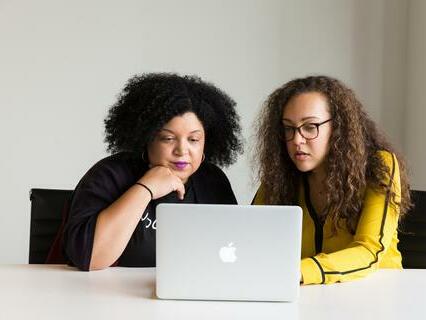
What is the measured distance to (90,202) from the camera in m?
1.68

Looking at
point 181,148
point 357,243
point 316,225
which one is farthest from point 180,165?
point 357,243

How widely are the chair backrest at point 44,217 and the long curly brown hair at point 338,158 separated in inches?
24.5

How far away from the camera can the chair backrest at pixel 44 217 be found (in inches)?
77.2

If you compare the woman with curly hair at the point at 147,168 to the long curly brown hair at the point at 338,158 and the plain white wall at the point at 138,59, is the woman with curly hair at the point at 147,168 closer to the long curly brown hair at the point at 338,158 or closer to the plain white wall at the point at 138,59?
the long curly brown hair at the point at 338,158

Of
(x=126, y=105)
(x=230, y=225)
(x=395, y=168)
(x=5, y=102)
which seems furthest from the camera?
(x=5, y=102)

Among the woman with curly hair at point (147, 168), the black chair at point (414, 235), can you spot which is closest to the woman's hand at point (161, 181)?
the woman with curly hair at point (147, 168)

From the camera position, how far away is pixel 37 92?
2879 millimetres

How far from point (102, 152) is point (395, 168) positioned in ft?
5.13

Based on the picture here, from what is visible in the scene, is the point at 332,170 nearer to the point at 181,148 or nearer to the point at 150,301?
the point at 181,148

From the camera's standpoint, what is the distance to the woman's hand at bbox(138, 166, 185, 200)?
66.7 inches

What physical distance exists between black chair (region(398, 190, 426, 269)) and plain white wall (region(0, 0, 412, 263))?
86cm

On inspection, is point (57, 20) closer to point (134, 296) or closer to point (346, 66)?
point (346, 66)

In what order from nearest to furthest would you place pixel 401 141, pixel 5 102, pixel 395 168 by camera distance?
1. pixel 395 168
2. pixel 5 102
3. pixel 401 141

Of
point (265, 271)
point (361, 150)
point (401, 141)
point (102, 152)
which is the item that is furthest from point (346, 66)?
point (265, 271)
